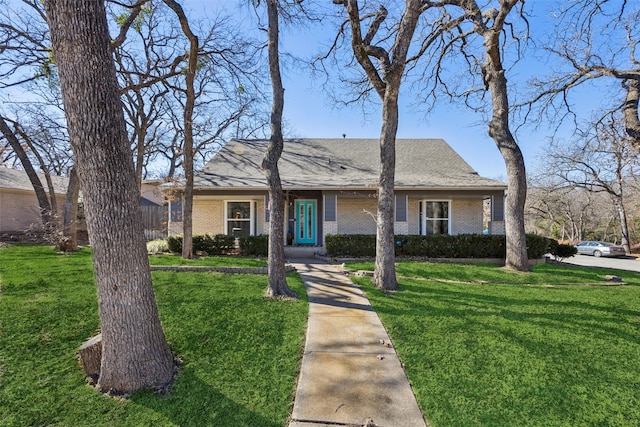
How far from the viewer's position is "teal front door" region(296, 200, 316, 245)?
1374 centimetres

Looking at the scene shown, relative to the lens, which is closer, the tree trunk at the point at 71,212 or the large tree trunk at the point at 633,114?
the large tree trunk at the point at 633,114

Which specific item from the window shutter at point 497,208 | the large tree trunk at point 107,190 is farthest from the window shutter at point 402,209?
the large tree trunk at point 107,190

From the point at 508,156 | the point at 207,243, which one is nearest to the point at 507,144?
the point at 508,156

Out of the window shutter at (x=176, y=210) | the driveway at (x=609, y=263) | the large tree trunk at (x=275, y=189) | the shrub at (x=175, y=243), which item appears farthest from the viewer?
the driveway at (x=609, y=263)

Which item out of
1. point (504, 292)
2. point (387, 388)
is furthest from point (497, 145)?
point (387, 388)

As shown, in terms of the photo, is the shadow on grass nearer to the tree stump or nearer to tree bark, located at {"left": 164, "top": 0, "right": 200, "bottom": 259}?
the tree stump

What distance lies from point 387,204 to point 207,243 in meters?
7.81

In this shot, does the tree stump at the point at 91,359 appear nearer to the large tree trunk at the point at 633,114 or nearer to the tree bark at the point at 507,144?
the tree bark at the point at 507,144

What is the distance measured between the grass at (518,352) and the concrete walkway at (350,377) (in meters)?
0.19

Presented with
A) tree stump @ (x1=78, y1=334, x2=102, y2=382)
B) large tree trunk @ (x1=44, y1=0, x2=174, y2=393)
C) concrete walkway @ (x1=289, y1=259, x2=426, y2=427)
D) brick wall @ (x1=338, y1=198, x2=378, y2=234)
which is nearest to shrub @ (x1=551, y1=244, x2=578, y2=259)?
brick wall @ (x1=338, y1=198, x2=378, y2=234)

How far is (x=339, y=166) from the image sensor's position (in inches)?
590

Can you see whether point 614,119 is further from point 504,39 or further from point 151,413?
point 151,413

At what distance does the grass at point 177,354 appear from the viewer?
2.62 m

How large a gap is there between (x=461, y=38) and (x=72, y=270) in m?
14.0
